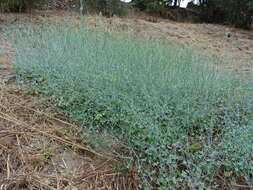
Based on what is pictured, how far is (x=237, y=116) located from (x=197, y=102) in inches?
10.7

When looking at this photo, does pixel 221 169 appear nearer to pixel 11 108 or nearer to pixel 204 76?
pixel 204 76

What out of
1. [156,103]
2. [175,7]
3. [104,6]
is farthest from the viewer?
[175,7]

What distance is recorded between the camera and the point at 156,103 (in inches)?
60.2

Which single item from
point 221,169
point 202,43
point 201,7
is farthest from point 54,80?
point 201,7

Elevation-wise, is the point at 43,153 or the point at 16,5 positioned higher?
the point at 16,5

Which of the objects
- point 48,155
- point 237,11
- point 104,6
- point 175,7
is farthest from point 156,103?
point 175,7

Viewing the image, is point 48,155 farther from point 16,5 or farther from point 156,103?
point 16,5

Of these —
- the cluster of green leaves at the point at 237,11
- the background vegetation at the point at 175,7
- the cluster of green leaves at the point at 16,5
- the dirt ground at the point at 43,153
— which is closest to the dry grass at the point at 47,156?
the dirt ground at the point at 43,153

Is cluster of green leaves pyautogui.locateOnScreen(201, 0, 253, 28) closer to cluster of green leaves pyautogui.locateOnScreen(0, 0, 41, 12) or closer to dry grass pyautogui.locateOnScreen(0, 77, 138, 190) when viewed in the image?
cluster of green leaves pyautogui.locateOnScreen(0, 0, 41, 12)

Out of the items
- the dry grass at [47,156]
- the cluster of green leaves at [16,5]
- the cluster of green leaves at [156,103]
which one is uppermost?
the cluster of green leaves at [16,5]

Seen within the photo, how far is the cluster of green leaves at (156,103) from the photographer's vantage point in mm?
1170

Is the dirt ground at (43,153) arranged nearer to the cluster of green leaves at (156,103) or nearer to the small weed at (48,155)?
the small weed at (48,155)

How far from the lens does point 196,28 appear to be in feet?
17.9

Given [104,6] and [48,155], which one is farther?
[104,6]
